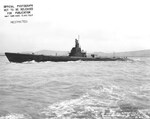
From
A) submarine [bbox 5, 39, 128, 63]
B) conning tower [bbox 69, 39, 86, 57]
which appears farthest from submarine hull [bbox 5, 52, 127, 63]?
conning tower [bbox 69, 39, 86, 57]

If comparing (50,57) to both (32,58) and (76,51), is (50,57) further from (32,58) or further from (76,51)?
(76,51)

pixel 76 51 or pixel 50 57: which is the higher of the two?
pixel 76 51

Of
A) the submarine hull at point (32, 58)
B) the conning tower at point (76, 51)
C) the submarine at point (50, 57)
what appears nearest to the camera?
the submarine hull at point (32, 58)

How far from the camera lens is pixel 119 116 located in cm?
1037

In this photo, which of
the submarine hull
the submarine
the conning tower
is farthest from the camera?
the conning tower

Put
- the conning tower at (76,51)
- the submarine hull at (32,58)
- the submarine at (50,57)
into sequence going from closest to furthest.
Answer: the submarine hull at (32,58), the submarine at (50,57), the conning tower at (76,51)

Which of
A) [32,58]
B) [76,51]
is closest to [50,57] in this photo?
[32,58]

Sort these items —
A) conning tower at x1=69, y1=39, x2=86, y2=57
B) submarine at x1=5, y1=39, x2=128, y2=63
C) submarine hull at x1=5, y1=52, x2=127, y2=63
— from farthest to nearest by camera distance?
1. conning tower at x1=69, y1=39, x2=86, y2=57
2. submarine at x1=5, y1=39, x2=128, y2=63
3. submarine hull at x1=5, y1=52, x2=127, y2=63

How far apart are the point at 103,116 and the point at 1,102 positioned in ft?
21.0

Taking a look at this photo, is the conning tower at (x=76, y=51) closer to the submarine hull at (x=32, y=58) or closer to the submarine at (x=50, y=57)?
the submarine at (x=50, y=57)

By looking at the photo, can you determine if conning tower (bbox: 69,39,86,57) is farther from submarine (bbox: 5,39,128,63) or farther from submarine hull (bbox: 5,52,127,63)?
submarine hull (bbox: 5,52,127,63)

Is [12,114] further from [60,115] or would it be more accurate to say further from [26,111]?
[60,115]

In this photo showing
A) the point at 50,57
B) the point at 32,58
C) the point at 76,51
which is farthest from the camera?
the point at 76,51

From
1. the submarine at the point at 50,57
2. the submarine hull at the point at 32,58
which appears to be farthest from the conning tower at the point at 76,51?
the submarine hull at the point at 32,58
